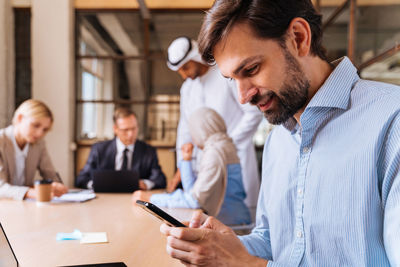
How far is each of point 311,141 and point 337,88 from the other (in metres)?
0.16

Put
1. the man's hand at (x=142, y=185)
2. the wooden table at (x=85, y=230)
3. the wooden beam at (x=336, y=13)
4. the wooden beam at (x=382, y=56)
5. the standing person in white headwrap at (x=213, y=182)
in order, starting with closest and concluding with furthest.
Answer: the wooden table at (x=85, y=230)
the standing person in white headwrap at (x=213, y=182)
the wooden beam at (x=382, y=56)
the man's hand at (x=142, y=185)
the wooden beam at (x=336, y=13)

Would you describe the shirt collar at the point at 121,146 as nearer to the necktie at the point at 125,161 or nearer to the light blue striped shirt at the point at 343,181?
the necktie at the point at 125,161

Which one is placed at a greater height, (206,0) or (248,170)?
(206,0)

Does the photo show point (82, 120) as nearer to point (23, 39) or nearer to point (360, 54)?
point (23, 39)

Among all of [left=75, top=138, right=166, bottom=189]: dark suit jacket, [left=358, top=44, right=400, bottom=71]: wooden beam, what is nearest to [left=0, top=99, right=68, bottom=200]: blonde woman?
[left=75, top=138, right=166, bottom=189]: dark suit jacket

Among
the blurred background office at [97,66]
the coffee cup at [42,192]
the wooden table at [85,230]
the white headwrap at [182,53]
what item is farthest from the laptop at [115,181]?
the blurred background office at [97,66]

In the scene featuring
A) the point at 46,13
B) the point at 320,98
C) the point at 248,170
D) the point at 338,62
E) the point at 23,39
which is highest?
the point at 46,13

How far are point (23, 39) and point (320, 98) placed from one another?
194 inches

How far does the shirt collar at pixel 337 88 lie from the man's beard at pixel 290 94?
0.04 m

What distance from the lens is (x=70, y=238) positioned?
140 cm

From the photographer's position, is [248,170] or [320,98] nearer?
[320,98]

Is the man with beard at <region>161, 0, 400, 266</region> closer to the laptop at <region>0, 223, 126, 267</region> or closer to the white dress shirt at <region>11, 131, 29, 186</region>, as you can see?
the laptop at <region>0, 223, 126, 267</region>

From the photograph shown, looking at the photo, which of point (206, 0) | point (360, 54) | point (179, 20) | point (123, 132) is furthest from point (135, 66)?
point (360, 54)

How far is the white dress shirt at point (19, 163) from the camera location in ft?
9.00
